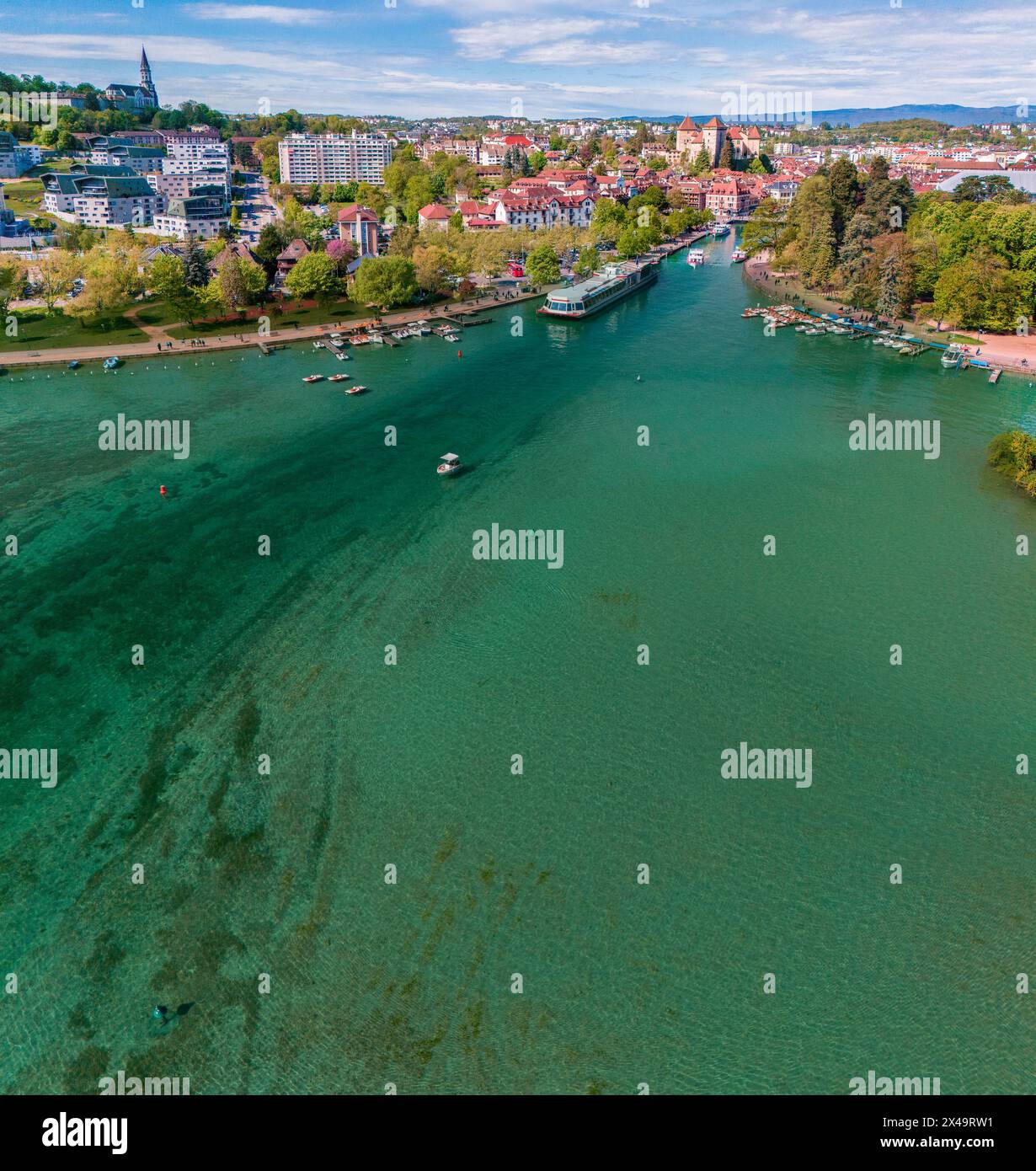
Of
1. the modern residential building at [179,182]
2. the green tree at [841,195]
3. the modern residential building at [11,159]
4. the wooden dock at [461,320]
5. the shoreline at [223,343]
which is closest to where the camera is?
the shoreline at [223,343]

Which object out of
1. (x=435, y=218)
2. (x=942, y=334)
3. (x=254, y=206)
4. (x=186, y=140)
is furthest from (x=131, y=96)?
(x=942, y=334)

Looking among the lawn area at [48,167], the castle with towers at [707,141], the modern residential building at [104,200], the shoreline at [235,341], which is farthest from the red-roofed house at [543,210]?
the castle with towers at [707,141]

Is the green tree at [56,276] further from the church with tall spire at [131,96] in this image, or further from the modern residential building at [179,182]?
the church with tall spire at [131,96]

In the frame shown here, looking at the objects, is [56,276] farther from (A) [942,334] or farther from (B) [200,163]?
(B) [200,163]
